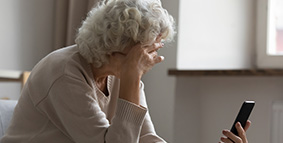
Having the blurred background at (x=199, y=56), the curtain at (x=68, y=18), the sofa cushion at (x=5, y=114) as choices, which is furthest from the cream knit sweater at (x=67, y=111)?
the curtain at (x=68, y=18)

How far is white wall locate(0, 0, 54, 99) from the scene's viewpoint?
2441mm

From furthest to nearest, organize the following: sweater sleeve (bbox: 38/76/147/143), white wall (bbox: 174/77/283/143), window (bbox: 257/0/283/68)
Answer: window (bbox: 257/0/283/68) → white wall (bbox: 174/77/283/143) → sweater sleeve (bbox: 38/76/147/143)

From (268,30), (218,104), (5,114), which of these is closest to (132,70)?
(5,114)

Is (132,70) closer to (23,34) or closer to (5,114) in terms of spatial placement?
(5,114)

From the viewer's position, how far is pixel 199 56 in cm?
241

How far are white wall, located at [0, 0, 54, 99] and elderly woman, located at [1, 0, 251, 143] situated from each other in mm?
1035

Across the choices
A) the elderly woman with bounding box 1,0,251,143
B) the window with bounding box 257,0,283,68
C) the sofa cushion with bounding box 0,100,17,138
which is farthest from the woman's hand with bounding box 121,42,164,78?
the window with bounding box 257,0,283,68

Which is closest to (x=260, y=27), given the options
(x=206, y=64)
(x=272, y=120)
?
(x=206, y=64)

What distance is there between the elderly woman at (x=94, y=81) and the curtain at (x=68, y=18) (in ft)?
3.16

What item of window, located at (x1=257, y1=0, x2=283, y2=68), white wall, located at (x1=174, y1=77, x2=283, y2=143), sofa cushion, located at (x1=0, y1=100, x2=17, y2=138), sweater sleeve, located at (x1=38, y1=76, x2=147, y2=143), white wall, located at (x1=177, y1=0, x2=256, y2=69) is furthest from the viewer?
window, located at (x1=257, y1=0, x2=283, y2=68)

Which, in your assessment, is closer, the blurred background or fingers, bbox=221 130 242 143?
fingers, bbox=221 130 242 143

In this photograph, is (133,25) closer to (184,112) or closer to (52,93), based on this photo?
(52,93)

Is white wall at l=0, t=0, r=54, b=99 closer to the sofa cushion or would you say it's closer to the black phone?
the sofa cushion

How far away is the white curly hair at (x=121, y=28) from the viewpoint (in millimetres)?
1393
